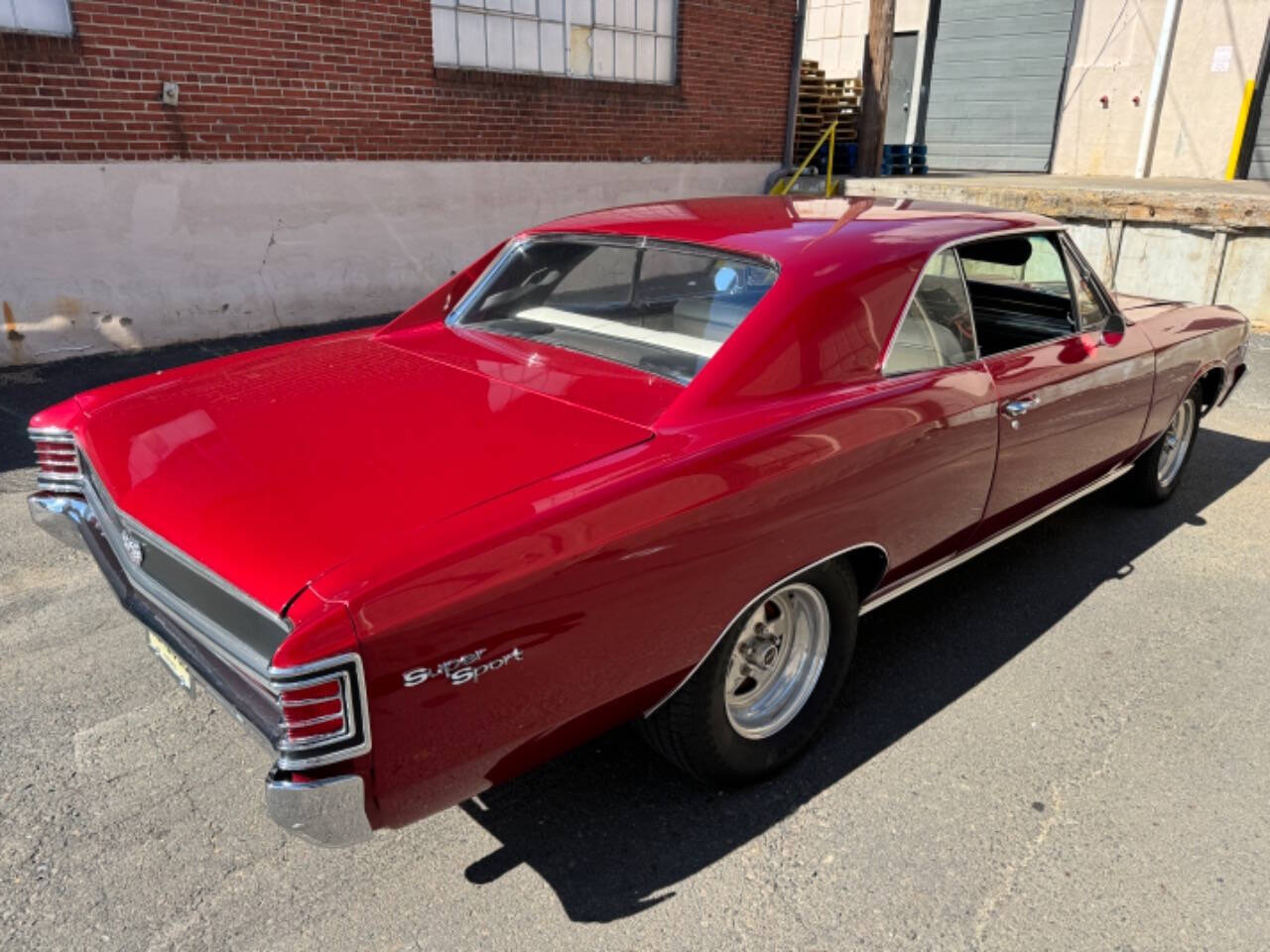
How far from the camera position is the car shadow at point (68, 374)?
5.36 meters

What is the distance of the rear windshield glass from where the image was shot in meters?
2.84

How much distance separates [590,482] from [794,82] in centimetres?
1144

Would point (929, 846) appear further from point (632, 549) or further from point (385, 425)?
point (385, 425)

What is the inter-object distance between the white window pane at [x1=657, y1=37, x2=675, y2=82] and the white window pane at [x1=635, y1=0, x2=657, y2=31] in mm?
259

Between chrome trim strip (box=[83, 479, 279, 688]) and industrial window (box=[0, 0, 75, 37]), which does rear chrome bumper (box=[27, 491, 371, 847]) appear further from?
industrial window (box=[0, 0, 75, 37])

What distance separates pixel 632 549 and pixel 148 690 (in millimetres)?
1934

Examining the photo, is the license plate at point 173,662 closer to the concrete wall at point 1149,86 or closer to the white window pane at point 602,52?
the white window pane at point 602,52

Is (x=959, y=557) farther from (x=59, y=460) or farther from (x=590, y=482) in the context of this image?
(x=59, y=460)

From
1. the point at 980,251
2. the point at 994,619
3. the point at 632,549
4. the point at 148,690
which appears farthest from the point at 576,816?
the point at 980,251

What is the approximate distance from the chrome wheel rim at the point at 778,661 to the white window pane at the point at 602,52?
28.4ft

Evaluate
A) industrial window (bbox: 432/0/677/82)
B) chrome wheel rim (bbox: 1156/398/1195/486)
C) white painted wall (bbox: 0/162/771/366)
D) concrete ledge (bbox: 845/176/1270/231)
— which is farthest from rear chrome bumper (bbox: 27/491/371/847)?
industrial window (bbox: 432/0/677/82)

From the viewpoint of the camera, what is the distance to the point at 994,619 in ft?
12.1

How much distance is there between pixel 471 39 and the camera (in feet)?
28.8

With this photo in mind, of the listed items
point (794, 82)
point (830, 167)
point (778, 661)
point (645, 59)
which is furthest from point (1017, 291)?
point (794, 82)
